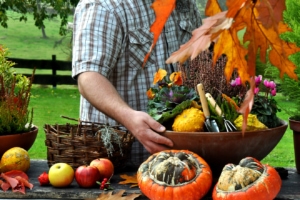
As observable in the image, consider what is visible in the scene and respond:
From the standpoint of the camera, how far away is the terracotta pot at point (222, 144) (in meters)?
1.91

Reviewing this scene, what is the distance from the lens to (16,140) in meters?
2.46

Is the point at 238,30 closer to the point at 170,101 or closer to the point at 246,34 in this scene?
the point at 246,34

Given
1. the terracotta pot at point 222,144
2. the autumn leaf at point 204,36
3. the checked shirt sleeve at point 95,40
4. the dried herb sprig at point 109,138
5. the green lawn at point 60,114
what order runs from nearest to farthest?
1. the autumn leaf at point 204,36
2. the terracotta pot at point 222,144
3. the dried herb sprig at point 109,138
4. the checked shirt sleeve at point 95,40
5. the green lawn at point 60,114

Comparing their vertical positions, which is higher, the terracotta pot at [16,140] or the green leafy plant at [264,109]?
the green leafy plant at [264,109]

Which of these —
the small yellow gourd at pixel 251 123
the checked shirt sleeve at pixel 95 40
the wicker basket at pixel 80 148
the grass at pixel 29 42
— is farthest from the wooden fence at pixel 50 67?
the small yellow gourd at pixel 251 123

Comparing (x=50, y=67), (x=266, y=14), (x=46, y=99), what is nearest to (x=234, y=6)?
(x=266, y=14)

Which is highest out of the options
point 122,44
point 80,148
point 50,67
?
point 50,67

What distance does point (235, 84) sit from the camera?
7.06 ft

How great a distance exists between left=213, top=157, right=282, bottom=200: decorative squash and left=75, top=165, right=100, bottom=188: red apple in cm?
47

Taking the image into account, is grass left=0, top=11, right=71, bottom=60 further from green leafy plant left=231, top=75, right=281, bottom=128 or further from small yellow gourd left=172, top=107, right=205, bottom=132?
small yellow gourd left=172, top=107, right=205, bottom=132

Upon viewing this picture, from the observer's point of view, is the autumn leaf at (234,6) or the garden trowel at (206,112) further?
the garden trowel at (206,112)

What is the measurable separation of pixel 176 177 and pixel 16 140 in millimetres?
942

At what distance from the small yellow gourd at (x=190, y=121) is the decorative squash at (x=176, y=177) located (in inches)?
4.3

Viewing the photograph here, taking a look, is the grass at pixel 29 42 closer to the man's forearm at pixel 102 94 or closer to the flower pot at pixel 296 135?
the man's forearm at pixel 102 94
